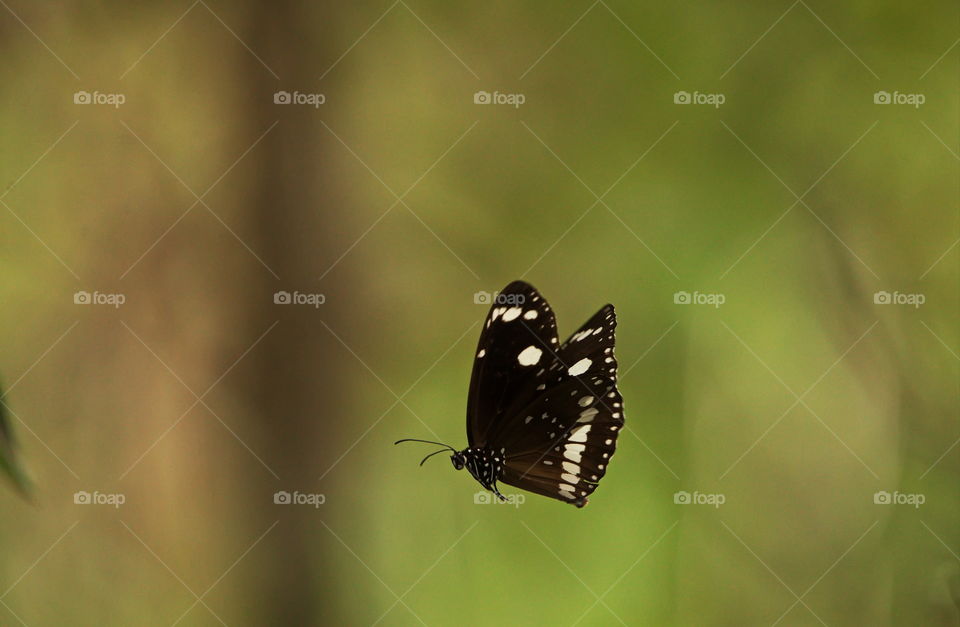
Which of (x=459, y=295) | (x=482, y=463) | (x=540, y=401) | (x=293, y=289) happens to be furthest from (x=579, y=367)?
(x=293, y=289)

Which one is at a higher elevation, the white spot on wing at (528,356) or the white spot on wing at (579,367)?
the white spot on wing at (528,356)

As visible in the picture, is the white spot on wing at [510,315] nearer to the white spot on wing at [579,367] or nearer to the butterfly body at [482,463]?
Result: the white spot on wing at [579,367]

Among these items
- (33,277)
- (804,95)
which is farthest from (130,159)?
(804,95)

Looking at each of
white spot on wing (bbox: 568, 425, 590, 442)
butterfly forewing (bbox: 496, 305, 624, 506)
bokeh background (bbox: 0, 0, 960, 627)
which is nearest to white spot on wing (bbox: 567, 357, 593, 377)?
butterfly forewing (bbox: 496, 305, 624, 506)

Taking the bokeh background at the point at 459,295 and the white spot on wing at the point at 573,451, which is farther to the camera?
the bokeh background at the point at 459,295

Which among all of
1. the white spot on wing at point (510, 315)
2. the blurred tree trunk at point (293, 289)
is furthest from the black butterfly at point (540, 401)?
the blurred tree trunk at point (293, 289)

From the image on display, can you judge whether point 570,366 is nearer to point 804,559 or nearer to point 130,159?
point 804,559

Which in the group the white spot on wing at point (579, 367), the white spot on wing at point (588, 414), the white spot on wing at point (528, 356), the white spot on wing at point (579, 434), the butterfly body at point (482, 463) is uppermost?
the white spot on wing at point (528, 356)
